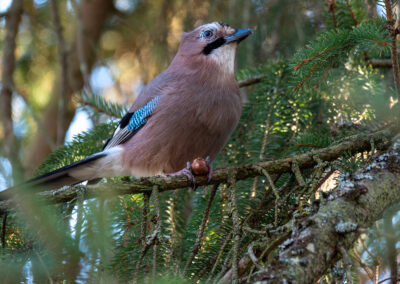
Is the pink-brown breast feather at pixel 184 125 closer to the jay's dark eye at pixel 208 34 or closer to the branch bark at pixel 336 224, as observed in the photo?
the jay's dark eye at pixel 208 34

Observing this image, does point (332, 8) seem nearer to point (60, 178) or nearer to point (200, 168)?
point (200, 168)

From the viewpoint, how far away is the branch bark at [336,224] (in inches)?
53.8

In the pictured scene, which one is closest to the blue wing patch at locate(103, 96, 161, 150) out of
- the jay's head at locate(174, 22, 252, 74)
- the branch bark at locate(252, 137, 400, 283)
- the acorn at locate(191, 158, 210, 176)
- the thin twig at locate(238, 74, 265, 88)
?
the jay's head at locate(174, 22, 252, 74)

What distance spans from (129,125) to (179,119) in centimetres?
51

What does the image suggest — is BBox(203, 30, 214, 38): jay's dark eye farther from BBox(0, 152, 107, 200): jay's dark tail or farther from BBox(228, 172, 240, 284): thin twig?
BBox(228, 172, 240, 284): thin twig

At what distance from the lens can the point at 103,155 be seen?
3221mm

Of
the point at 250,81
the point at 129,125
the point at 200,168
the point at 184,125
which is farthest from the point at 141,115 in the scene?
the point at 200,168

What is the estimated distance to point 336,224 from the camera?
1.51 meters

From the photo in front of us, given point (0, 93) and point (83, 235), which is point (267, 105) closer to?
point (83, 235)

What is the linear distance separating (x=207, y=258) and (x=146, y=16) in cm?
387

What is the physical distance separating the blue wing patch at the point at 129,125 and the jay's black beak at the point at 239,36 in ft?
2.30

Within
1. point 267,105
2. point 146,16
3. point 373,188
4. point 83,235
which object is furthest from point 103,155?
A: point 146,16

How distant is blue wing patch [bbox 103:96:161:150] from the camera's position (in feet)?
10.6

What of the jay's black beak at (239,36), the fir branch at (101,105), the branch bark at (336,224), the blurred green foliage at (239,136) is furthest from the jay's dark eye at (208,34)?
the branch bark at (336,224)
